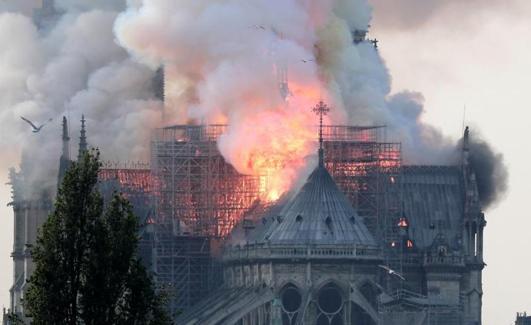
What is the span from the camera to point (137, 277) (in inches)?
4926

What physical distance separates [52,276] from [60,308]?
1.27 m

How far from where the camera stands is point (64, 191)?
12469 centimetres

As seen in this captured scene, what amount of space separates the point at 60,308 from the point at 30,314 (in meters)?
1.20

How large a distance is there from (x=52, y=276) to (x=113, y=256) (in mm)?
2509

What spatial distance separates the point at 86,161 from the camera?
124m

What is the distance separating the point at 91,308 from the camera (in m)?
125

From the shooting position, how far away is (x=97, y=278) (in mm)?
125000

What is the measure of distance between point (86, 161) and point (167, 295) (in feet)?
23.3

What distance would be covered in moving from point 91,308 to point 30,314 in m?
2.37

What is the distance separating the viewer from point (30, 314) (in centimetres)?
12469

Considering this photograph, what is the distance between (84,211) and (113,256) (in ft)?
6.98

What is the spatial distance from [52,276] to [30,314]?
5.60ft

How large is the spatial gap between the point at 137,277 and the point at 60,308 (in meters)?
3.22
